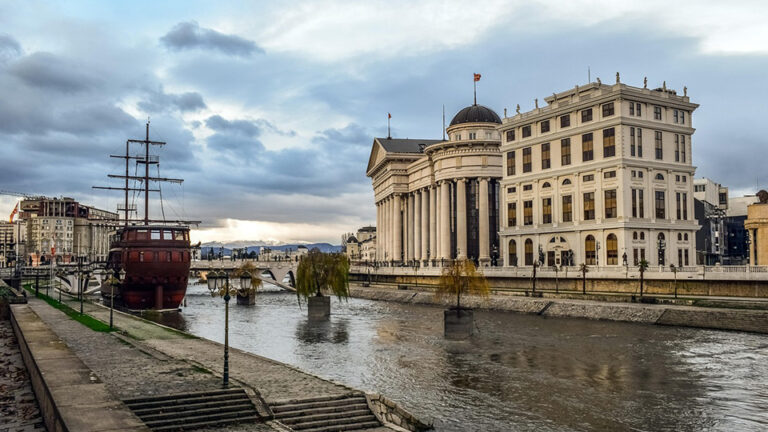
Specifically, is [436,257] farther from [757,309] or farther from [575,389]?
[575,389]

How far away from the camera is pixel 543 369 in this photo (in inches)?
1371

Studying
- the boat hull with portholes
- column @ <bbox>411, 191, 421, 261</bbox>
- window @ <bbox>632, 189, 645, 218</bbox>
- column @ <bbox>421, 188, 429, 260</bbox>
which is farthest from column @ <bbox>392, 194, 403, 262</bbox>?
the boat hull with portholes

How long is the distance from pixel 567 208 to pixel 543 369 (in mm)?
56182

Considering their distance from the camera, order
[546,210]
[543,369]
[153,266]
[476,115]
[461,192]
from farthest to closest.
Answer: [476,115]
[461,192]
[546,210]
[153,266]
[543,369]

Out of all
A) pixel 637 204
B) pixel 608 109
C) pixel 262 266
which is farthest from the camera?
pixel 262 266

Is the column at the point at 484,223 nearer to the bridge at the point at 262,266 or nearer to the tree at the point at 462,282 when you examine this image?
the bridge at the point at 262,266

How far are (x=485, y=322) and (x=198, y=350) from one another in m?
31.0

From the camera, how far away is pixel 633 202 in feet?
263

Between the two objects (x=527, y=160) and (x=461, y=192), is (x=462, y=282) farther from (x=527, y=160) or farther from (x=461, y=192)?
(x=461, y=192)

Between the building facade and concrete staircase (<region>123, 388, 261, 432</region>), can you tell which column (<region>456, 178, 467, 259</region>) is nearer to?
the building facade

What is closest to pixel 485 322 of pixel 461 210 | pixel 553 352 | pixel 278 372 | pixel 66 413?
pixel 553 352

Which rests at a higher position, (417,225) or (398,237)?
(417,225)

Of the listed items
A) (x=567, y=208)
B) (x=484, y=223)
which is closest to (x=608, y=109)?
(x=567, y=208)

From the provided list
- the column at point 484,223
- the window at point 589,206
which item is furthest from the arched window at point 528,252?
the column at point 484,223
